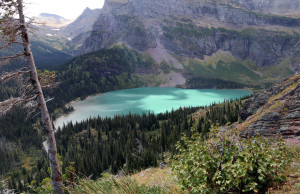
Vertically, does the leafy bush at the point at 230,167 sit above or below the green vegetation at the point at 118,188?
above

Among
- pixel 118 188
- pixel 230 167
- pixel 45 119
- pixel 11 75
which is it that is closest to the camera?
pixel 230 167

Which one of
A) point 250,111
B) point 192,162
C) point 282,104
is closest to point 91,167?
point 250,111

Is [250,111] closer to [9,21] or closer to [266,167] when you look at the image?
[266,167]

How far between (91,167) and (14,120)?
12087 cm

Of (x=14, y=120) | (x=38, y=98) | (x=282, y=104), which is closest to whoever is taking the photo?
(x=38, y=98)

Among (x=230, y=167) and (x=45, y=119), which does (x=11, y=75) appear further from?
(x=230, y=167)

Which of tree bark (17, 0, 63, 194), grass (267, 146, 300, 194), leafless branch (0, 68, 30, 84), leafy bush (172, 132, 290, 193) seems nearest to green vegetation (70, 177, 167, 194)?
leafy bush (172, 132, 290, 193)

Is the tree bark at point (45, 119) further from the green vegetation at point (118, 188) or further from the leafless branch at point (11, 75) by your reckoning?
the green vegetation at point (118, 188)

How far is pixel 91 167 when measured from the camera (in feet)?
267

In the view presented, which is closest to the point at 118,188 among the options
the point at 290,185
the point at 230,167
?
the point at 230,167

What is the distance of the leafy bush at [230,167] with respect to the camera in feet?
25.2

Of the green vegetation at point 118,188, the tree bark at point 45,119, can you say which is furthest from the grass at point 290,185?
the tree bark at point 45,119

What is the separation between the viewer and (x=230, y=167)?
25.9 feet

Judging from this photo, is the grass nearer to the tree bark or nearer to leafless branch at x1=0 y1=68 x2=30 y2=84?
the tree bark
